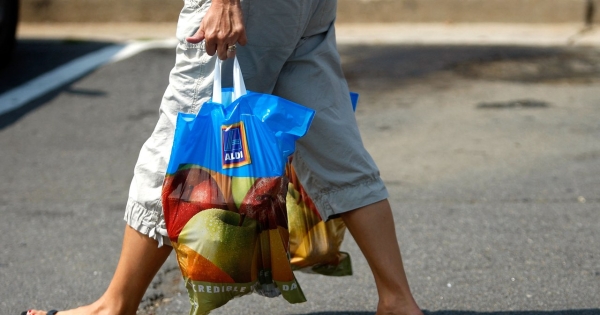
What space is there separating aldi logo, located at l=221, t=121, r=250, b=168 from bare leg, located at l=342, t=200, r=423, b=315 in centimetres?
45

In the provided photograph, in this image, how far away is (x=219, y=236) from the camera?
2166mm

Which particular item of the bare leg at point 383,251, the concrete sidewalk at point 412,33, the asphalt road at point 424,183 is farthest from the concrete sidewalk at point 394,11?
the bare leg at point 383,251

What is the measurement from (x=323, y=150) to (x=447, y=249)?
125 centimetres

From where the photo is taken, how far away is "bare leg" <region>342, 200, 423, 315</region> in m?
2.44

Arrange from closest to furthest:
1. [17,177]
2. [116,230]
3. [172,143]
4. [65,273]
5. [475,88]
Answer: [172,143] → [65,273] → [116,230] → [17,177] → [475,88]

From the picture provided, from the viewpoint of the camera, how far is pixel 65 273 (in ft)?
10.7

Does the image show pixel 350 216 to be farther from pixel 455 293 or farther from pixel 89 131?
pixel 89 131

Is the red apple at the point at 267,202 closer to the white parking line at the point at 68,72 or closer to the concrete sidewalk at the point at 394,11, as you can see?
the white parking line at the point at 68,72

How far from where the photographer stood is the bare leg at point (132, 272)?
244 centimetres

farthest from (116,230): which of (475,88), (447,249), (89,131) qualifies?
(475,88)

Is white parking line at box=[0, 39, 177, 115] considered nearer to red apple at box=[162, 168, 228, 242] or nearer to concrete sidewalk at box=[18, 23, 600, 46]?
concrete sidewalk at box=[18, 23, 600, 46]

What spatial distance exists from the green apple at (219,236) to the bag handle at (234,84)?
0.32m

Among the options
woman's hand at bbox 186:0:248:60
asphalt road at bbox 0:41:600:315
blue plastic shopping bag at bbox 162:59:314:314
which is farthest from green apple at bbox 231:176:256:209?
asphalt road at bbox 0:41:600:315

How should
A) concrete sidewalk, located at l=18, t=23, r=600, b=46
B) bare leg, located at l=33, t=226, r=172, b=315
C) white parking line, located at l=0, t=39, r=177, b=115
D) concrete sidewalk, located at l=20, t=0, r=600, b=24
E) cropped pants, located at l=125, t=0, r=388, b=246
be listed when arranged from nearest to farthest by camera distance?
cropped pants, located at l=125, t=0, r=388, b=246, bare leg, located at l=33, t=226, r=172, b=315, white parking line, located at l=0, t=39, r=177, b=115, concrete sidewalk, located at l=18, t=23, r=600, b=46, concrete sidewalk, located at l=20, t=0, r=600, b=24
